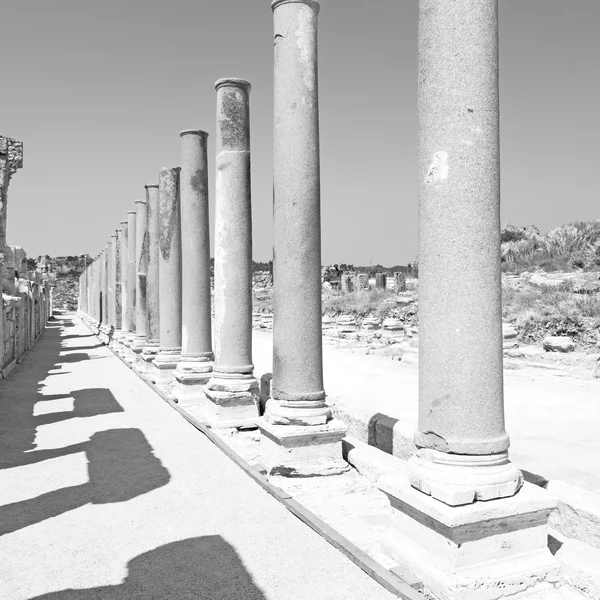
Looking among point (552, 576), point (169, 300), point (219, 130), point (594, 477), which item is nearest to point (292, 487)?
point (552, 576)

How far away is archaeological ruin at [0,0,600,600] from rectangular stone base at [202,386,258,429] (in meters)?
0.02

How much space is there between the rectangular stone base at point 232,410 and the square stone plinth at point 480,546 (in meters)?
4.52

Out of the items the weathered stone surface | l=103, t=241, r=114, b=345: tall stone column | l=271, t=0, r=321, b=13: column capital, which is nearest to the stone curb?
l=271, t=0, r=321, b=13: column capital

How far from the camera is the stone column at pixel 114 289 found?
900 inches

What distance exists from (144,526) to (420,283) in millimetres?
2818

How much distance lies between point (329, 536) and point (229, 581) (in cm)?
86

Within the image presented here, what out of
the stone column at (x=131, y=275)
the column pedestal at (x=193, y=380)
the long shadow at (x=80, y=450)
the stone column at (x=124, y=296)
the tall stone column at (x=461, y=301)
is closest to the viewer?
the tall stone column at (x=461, y=301)

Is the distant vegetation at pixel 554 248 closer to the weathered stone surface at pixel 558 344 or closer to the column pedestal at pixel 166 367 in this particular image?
the weathered stone surface at pixel 558 344

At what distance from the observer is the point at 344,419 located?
7.83 m

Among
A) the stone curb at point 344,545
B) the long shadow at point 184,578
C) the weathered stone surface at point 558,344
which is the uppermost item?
the weathered stone surface at point 558,344

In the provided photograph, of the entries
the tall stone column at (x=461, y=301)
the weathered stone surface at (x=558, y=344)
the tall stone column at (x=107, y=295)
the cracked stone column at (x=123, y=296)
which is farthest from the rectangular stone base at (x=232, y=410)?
the tall stone column at (x=107, y=295)

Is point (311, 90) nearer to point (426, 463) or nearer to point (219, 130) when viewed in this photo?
point (219, 130)

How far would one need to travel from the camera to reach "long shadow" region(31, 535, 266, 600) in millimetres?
3588

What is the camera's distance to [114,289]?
2384cm
